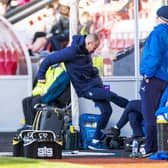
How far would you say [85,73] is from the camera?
975cm

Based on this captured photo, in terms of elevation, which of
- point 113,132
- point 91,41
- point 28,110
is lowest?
point 113,132

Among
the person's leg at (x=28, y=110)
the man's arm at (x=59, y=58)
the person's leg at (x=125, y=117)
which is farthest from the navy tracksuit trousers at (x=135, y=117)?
the person's leg at (x=28, y=110)

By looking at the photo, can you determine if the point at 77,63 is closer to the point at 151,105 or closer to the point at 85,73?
the point at 85,73

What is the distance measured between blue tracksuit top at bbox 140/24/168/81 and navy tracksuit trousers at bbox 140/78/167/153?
0.09m

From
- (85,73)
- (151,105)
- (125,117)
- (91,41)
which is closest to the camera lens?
(151,105)

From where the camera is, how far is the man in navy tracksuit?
9617mm

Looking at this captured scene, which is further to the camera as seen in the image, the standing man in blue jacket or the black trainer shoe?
the black trainer shoe

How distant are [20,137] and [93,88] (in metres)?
2.03

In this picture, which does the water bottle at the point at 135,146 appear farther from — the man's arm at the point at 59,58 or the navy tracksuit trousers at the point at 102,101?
the man's arm at the point at 59,58

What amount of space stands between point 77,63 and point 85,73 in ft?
0.58

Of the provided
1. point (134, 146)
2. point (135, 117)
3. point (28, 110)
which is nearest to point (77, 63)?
point (135, 117)

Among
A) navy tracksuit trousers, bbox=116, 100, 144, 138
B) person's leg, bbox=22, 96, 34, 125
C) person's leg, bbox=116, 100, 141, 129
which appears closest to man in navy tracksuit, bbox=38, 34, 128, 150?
person's leg, bbox=116, 100, 141, 129

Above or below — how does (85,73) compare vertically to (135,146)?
above

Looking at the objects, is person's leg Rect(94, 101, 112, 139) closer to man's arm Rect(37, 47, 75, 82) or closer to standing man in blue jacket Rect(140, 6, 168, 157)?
man's arm Rect(37, 47, 75, 82)
